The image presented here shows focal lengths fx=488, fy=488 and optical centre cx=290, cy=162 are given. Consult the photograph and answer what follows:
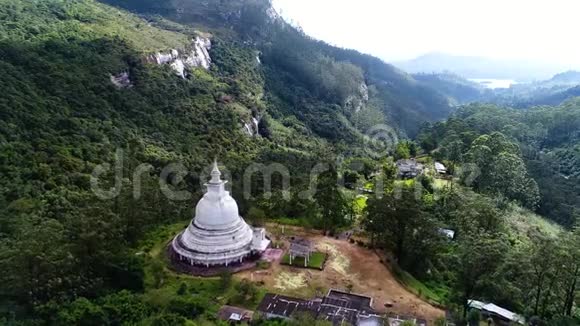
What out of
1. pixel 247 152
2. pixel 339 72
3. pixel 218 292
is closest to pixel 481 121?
pixel 247 152

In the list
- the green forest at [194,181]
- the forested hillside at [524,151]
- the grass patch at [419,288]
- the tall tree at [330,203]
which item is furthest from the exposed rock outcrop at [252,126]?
the grass patch at [419,288]

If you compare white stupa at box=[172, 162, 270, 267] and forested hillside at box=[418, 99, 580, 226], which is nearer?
white stupa at box=[172, 162, 270, 267]

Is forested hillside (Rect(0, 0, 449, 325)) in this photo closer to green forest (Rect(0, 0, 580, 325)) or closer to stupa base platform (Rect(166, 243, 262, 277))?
green forest (Rect(0, 0, 580, 325))

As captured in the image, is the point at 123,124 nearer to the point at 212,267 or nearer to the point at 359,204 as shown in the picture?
the point at 212,267

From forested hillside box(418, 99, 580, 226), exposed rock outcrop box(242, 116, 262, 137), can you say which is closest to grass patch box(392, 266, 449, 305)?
forested hillside box(418, 99, 580, 226)

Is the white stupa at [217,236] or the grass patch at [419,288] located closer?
the grass patch at [419,288]

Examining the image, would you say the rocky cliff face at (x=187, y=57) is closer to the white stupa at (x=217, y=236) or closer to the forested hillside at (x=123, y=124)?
the forested hillside at (x=123, y=124)

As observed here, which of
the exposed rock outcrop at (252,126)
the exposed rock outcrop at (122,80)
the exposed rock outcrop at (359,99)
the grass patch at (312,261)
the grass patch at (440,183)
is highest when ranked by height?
the exposed rock outcrop at (122,80)

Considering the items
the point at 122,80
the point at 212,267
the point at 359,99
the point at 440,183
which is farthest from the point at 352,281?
the point at 359,99
